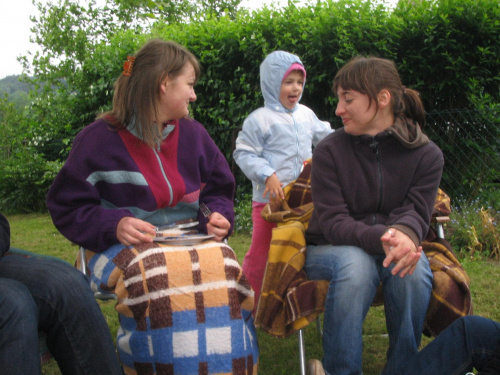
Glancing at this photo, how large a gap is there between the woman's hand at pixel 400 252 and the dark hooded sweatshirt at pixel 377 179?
165 mm

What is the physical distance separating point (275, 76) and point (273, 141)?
46 cm

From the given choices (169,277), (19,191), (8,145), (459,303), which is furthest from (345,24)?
(8,145)

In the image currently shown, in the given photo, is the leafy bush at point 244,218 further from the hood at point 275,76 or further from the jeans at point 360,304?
the jeans at point 360,304

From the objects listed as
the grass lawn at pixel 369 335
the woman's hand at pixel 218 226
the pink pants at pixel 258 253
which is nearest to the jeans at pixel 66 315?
the woman's hand at pixel 218 226

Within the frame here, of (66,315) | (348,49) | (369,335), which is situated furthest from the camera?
(348,49)

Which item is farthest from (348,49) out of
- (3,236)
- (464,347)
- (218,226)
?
(3,236)

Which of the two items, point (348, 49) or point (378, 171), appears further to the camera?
point (348, 49)

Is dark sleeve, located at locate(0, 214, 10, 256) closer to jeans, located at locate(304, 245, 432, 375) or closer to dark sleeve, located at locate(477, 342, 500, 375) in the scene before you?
jeans, located at locate(304, 245, 432, 375)

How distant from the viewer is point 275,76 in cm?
368

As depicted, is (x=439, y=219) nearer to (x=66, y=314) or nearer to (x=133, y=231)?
(x=133, y=231)

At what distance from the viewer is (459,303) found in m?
2.37

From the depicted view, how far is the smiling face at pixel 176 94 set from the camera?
2.57 m

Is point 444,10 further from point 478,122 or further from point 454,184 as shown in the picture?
point 454,184

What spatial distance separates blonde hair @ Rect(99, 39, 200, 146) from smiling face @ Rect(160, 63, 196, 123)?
2cm
